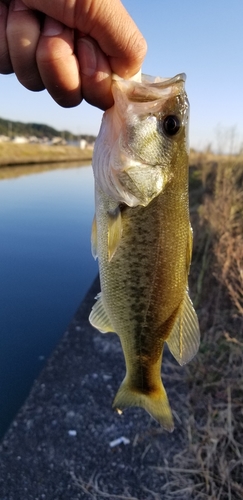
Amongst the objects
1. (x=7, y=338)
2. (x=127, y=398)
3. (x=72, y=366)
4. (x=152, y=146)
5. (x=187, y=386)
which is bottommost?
(x=7, y=338)

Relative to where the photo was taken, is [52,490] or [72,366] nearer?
[52,490]

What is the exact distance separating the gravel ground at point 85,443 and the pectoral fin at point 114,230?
3.29 m

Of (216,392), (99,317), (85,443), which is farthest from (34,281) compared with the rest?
(99,317)

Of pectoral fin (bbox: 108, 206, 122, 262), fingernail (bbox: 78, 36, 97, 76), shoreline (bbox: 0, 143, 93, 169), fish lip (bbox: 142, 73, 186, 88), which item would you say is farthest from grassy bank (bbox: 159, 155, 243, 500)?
shoreline (bbox: 0, 143, 93, 169)

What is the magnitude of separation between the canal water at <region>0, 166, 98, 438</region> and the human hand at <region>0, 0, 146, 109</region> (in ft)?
17.4

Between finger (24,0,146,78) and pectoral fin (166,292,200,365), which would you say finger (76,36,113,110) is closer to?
finger (24,0,146,78)

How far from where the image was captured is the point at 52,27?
1.51 metres

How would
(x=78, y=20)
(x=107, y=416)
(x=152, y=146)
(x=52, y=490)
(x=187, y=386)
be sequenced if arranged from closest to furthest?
(x=78, y=20)
(x=152, y=146)
(x=52, y=490)
(x=107, y=416)
(x=187, y=386)

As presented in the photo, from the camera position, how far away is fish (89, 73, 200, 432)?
1.68m

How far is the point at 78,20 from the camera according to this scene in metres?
1.45

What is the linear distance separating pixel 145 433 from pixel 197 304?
3.14m

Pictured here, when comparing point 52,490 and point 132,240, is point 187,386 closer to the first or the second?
point 52,490

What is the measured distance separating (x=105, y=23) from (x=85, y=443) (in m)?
4.45

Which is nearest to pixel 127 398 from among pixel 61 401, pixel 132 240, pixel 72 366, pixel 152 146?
pixel 132 240
